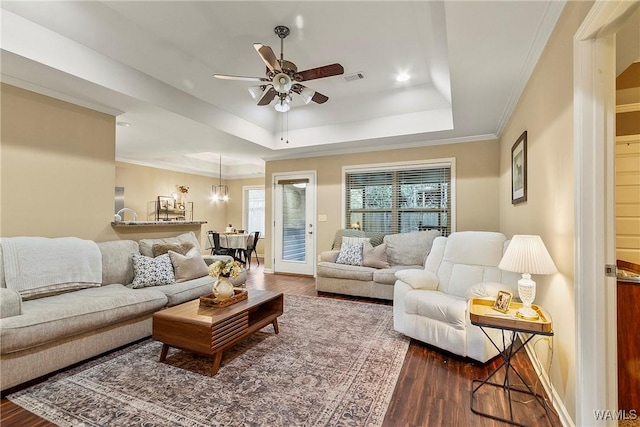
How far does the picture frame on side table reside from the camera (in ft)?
8.98

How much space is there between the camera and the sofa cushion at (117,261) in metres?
3.16

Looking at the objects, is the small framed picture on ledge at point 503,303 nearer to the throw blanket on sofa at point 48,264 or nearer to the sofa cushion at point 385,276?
the sofa cushion at point 385,276

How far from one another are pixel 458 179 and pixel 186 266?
4.35 meters

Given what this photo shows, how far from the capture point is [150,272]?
327 centimetres

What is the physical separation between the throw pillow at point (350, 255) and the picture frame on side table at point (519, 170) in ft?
7.39

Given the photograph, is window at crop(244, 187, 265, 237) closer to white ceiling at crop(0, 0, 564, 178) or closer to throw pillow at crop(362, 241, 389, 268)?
white ceiling at crop(0, 0, 564, 178)

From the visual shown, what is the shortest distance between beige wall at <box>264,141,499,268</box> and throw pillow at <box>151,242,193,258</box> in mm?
2736

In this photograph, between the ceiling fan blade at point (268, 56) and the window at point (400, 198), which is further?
the window at point (400, 198)

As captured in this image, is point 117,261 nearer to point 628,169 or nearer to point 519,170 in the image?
point 519,170

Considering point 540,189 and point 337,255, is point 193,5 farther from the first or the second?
point 337,255

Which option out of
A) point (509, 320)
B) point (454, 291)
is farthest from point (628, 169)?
point (454, 291)

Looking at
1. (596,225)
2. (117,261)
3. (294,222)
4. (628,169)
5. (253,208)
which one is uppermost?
(628,169)

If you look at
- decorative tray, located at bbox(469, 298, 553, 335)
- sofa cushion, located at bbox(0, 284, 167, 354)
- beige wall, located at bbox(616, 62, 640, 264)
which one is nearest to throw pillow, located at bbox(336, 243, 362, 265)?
decorative tray, located at bbox(469, 298, 553, 335)

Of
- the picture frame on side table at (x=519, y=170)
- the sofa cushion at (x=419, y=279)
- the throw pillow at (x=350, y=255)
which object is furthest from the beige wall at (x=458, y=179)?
the sofa cushion at (x=419, y=279)
